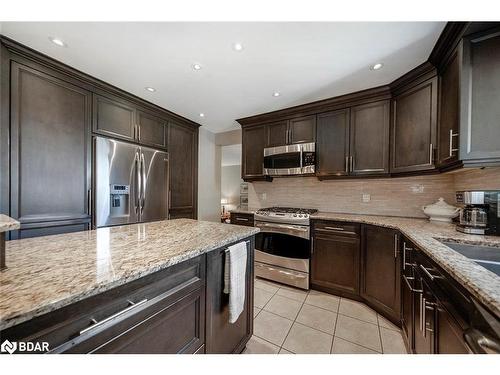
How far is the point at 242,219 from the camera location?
2.94 m

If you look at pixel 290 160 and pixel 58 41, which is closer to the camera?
pixel 58 41

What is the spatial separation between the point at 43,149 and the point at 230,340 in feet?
7.43

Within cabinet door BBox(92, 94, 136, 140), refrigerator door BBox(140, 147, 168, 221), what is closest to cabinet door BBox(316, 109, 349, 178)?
refrigerator door BBox(140, 147, 168, 221)

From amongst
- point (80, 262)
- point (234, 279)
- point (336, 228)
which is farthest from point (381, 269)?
point (80, 262)

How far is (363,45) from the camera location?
5.03 ft

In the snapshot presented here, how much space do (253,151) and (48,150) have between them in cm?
241

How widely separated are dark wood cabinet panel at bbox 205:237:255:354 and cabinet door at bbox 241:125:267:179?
1.89 meters

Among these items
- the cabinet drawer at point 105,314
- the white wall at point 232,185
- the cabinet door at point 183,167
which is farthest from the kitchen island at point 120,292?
the white wall at point 232,185

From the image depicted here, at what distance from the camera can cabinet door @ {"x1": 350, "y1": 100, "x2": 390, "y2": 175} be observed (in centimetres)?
226

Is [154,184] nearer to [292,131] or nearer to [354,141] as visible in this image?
[292,131]

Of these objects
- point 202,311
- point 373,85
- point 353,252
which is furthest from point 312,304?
point 373,85

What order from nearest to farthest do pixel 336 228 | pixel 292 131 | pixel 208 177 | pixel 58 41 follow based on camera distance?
pixel 58 41 < pixel 336 228 < pixel 292 131 < pixel 208 177

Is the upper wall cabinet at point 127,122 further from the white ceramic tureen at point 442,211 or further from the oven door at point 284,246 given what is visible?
the white ceramic tureen at point 442,211
